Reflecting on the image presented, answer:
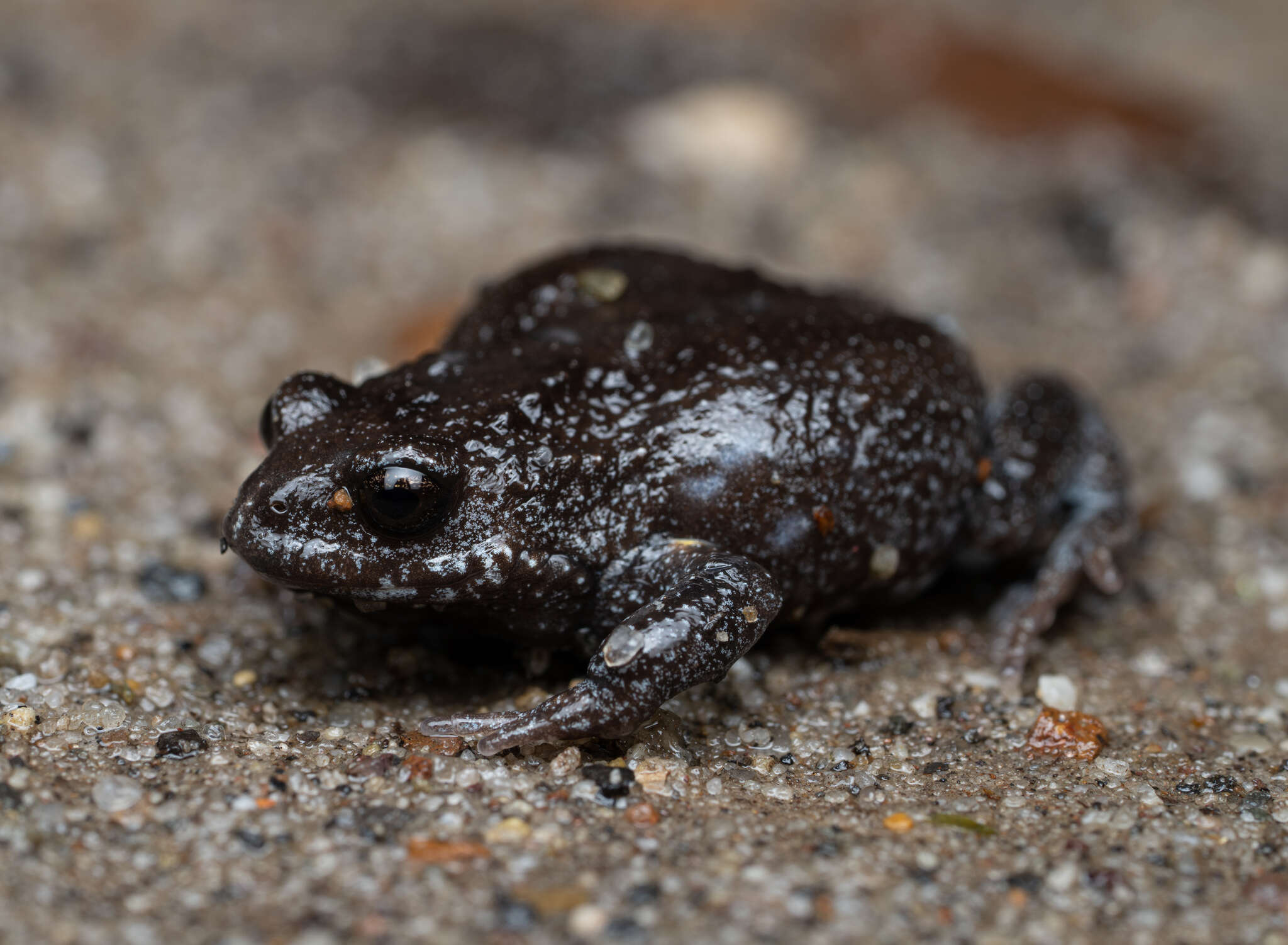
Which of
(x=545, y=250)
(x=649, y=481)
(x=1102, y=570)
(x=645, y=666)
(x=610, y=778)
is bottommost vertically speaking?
(x=610, y=778)

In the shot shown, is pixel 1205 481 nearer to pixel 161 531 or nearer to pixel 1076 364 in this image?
pixel 1076 364

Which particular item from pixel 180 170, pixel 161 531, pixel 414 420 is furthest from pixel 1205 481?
pixel 180 170

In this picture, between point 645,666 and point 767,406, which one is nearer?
point 645,666

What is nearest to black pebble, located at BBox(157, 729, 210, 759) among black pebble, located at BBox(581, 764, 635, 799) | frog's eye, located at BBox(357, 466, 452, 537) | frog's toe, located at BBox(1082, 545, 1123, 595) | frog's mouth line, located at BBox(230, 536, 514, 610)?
frog's mouth line, located at BBox(230, 536, 514, 610)

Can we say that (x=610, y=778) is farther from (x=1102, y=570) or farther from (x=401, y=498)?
(x=1102, y=570)

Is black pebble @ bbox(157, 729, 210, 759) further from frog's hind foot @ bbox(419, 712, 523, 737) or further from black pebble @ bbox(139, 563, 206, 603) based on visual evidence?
black pebble @ bbox(139, 563, 206, 603)

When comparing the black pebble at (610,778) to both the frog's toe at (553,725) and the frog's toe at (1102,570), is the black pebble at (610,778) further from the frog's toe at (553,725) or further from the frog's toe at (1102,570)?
the frog's toe at (1102,570)

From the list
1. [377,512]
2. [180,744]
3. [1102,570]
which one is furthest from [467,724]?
[1102,570]
